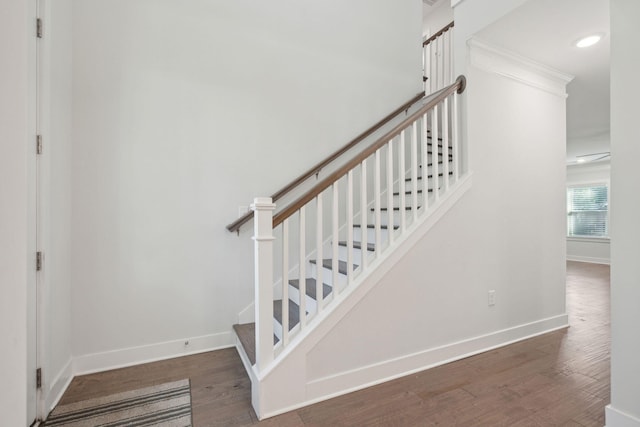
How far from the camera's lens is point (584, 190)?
24.8ft

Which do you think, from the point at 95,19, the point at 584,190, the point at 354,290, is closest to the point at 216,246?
the point at 354,290

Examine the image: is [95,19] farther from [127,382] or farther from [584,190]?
[584,190]

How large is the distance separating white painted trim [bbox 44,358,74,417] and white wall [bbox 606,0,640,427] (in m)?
3.03

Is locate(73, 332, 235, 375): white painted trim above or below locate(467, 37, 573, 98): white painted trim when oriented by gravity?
below

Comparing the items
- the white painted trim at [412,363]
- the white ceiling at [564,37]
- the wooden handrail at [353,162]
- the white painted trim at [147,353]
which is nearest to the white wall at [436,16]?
the white ceiling at [564,37]

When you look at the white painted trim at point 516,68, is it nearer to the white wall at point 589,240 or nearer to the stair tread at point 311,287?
the stair tread at point 311,287

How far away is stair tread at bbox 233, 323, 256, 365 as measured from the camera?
1929 mm

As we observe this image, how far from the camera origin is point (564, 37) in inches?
88.3

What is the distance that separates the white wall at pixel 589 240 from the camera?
23.2 ft

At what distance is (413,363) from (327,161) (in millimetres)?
1828

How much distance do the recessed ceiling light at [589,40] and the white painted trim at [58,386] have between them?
438 centimetres

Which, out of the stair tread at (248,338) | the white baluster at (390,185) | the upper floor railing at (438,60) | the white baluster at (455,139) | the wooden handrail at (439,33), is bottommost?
the stair tread at (248,338)

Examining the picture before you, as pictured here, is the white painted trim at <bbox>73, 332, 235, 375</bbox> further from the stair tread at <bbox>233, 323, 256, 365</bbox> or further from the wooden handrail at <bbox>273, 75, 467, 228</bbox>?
the wooden handrail at <bbox>273, 75, 467, 228</bbox>

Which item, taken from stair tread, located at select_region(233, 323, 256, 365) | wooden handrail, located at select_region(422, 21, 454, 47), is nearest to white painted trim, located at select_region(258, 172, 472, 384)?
stair tread, located at select_region(233, 323, 256, 365)
